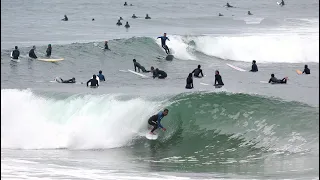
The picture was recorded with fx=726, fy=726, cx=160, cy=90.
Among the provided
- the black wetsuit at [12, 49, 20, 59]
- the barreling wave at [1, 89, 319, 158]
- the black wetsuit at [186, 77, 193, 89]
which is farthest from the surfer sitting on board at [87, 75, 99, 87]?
the black wetsuit at [12, 49, 20, 59]

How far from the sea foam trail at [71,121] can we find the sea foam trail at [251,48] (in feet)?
77.2

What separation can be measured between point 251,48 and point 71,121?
101 ft

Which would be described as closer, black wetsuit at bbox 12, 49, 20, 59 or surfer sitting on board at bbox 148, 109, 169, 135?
surfer sitting on board at bbox 148, 109, 169, 135

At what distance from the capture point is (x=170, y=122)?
2783cm

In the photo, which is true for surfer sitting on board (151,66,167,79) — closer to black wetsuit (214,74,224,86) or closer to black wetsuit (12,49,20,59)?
black wetsuit (214,74,224,86)

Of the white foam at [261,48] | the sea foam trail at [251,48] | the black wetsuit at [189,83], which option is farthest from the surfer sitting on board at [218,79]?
the white foam at [261,48]

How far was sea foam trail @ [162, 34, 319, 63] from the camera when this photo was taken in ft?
176

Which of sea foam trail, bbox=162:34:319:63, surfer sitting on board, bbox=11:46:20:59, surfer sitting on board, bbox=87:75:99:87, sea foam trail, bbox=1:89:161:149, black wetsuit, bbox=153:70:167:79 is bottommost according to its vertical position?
sea foam trail, bbox=1:89:161:149

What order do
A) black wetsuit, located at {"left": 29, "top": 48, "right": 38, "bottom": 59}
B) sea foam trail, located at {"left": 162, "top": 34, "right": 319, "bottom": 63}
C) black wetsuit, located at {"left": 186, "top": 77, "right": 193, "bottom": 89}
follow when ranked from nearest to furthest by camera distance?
black wetsuit, located at {"left": 186, "top": 77, "right": 193, "bottom": 89} < black wetsuit, located at {"left": 29, "top": 48, "right": 38, "bottom": 59} < sea foam trail, located at {"left": 162, "top": 34, "right": 319, "bottom": 63}

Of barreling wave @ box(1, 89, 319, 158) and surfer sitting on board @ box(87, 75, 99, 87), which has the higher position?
surfer sitting on board @ box(87, 75, 99, 87)

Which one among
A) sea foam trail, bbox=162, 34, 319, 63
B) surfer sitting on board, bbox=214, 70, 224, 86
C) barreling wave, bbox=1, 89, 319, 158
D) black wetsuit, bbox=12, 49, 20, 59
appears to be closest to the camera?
barreling wave, bbox=1, 89, 319, 158

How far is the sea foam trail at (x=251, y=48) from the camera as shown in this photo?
176 feet

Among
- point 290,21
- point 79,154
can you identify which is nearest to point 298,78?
point 79,154

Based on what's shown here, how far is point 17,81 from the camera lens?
38.8 metres
